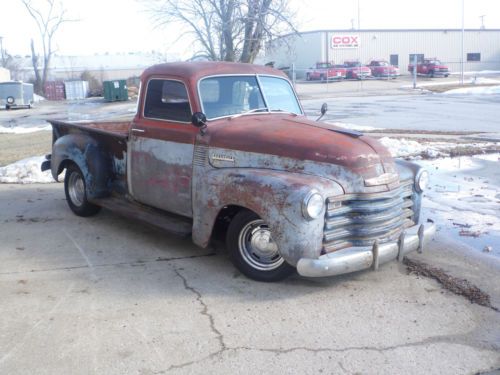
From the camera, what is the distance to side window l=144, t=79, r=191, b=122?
6113 millimetres

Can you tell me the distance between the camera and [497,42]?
62.1 meters

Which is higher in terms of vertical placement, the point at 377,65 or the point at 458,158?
the point at 377,65

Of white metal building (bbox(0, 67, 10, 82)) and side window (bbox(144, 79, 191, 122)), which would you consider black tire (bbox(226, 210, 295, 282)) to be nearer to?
side window (bbox(144, 79, 191, 122))

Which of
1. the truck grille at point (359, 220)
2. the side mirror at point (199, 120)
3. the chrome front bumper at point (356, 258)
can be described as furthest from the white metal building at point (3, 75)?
the chrome front bumper at point (356, 258)

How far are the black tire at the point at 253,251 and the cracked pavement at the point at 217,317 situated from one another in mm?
126

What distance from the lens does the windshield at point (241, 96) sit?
19.9 ft

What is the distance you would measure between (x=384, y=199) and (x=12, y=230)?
15.2ft

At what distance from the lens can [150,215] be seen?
21.3 ft

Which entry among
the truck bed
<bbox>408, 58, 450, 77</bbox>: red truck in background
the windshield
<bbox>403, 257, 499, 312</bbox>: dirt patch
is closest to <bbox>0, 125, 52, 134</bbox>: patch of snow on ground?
the truck bed

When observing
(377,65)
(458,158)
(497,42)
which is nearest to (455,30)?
(497,42)

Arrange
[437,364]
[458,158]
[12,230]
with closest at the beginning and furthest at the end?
[437,364], [12,230], [458,158]

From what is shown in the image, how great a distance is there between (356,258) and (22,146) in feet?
43.4

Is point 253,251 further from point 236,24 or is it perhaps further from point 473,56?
point 473,56

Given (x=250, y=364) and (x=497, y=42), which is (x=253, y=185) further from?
(x=497, y=42)
